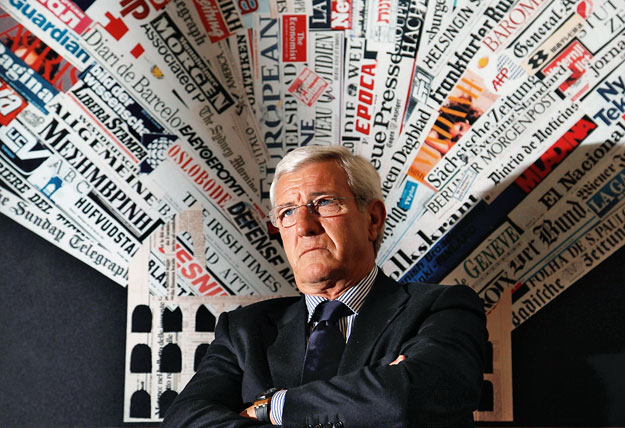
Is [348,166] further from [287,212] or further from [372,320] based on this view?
[372,320]

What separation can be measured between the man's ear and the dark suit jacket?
4.4 inches

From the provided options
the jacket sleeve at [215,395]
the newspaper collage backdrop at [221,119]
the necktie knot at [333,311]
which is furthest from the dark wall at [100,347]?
the necktie knot at [333,311]

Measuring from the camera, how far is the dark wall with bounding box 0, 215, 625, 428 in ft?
5.72

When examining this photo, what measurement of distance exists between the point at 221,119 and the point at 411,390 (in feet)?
3.26

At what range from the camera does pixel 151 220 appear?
1.89m

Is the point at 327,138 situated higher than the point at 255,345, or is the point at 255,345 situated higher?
the point at 327,138

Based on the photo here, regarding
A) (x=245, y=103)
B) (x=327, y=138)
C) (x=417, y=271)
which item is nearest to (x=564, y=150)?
(x=417, y=271)

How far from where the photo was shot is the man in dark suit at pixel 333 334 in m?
1.28

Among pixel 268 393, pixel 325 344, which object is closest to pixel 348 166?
pixel 325 344

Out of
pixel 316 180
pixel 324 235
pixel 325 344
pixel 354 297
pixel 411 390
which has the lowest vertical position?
pixel 411 390

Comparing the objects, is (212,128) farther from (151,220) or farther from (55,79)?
(55,79)

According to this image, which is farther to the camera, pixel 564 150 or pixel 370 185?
pixel 564 150

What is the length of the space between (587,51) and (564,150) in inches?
10.7

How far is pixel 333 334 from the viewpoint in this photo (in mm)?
1532
